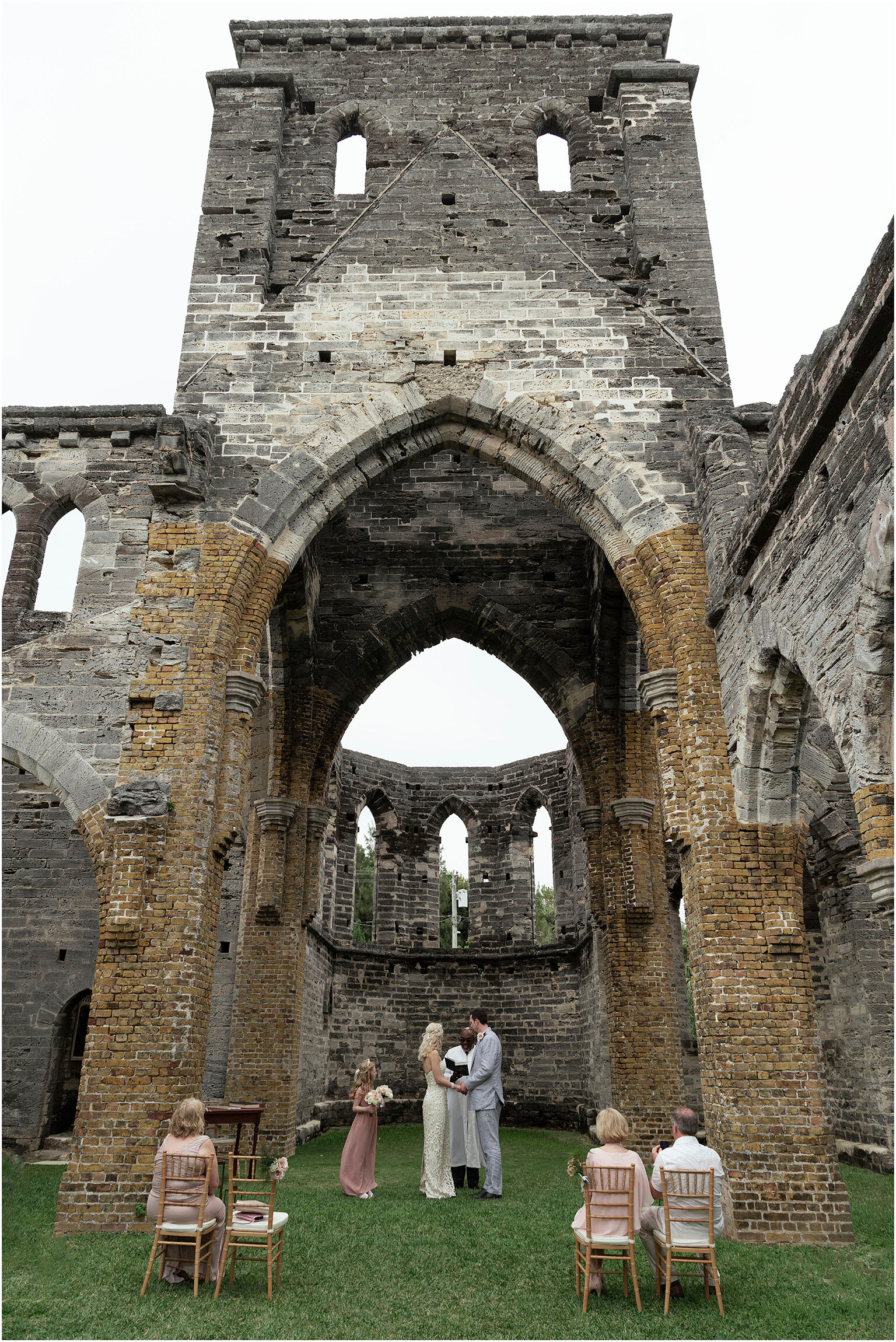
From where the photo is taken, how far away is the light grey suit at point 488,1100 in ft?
27.8

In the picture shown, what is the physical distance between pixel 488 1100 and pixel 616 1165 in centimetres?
370

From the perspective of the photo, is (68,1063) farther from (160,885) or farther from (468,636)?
(468,636)

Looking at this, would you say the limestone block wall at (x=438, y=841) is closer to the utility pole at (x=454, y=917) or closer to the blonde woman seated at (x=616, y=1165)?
the utility pole at (x=454, y=917)

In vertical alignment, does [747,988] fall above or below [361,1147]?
above

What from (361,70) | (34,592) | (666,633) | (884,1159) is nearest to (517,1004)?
(884,1159)

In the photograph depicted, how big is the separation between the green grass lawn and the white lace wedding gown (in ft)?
0.99

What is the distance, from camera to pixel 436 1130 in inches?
340

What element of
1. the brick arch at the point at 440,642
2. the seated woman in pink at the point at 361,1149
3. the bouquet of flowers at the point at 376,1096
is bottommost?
the seated woman in pink at the point at 361,1149

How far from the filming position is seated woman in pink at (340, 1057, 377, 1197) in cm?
866

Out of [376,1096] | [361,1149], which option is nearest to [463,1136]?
[361,1149]

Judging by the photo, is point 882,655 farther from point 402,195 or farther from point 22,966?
point 22,966

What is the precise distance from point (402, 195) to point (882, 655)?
9.52 m

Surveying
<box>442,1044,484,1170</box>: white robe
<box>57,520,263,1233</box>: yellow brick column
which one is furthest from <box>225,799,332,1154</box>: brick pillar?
<box>57,520,263,1233</box>: yellow brick column

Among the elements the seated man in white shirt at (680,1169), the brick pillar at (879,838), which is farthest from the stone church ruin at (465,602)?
the seated man in white shirt at (680,1169)
